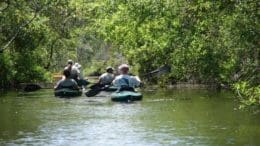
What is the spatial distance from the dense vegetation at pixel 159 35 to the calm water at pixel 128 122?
4.37ft

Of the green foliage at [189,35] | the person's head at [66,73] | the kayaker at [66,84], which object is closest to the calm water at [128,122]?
the kayaker at [66,84]

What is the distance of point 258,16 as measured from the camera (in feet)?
54.9

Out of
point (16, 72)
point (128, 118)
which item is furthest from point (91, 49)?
point (128, 118)

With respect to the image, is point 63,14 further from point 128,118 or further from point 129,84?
point 128,118

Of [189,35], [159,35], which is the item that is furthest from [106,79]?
[159,35]

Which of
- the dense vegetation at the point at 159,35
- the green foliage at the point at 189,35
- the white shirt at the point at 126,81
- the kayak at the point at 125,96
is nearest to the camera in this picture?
the green foliage at the point at 189,35

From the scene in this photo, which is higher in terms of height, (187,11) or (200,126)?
(187,11)

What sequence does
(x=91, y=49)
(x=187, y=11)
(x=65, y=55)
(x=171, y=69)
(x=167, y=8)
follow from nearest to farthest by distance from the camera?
(x=187, y=11), (x=167, y=8), (x=171, y=69), (x=65, y=55), (x=91, y=49)

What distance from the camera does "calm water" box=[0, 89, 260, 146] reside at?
14.0m

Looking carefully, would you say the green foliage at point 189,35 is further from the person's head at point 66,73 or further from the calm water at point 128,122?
the person's head at point 66,73

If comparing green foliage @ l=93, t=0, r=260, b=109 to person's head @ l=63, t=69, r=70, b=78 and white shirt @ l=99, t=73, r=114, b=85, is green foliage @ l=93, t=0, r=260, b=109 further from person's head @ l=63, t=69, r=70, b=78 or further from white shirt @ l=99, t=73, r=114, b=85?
person's head @ l=63, t=69, r=70, b=78

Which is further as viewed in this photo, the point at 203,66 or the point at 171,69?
the point at 171,69

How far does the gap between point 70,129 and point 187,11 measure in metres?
9.46

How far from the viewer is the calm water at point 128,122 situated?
1401 cm
